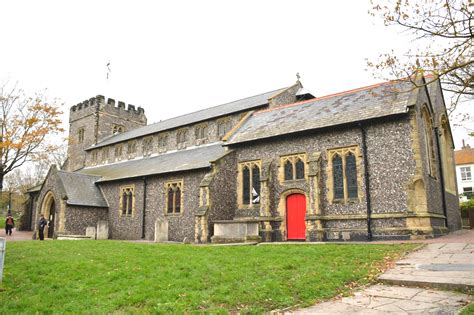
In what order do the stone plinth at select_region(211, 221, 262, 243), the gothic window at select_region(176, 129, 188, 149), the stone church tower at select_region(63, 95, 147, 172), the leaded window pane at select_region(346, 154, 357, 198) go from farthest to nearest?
the stone church tower at select_region(63, 95, 147, 172) < the gothic window at select_region(176, 129, 188, 149) < the stone plinth at select_region(211, 221, 262, 243) < the leaded window pane at select_region(346, 154, 357, 198)

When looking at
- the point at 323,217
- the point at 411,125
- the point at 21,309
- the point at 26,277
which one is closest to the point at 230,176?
the point at 323,217

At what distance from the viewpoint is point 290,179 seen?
1977cm

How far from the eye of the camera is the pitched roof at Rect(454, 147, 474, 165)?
49750 millimetres

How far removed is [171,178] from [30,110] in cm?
1229

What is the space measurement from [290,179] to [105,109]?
30.1m

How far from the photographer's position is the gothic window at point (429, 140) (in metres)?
18.6

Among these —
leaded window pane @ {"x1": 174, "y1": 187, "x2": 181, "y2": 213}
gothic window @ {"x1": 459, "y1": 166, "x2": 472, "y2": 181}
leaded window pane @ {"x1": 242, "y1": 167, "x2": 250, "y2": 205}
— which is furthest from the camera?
gothic window @ {"x1": 459, "y1": 166, "x2": 472, "y2": 181}

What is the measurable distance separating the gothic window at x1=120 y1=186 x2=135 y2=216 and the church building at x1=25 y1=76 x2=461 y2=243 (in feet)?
0.33

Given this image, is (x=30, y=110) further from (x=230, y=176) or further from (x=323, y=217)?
(x=323, y=217)

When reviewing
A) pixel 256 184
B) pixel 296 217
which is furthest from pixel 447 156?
pixel 256 184

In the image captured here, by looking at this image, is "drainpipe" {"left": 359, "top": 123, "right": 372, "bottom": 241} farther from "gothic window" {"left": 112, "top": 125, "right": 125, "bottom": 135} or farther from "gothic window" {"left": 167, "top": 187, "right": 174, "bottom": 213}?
"gothic window" {"left": 112, "top": 125, "right": 125, "bottom": 135}

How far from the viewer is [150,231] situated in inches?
979

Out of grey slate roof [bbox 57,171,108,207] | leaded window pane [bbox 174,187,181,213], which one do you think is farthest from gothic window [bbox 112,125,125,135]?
leaded window pane [bbox 174,187,181,213]

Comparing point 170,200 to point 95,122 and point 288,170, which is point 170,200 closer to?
point 288,170
